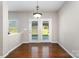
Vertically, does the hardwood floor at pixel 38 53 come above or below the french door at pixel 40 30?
below

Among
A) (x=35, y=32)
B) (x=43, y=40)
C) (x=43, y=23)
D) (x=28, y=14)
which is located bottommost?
(x=43, y=40)

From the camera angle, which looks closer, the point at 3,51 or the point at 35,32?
the point at 3,51

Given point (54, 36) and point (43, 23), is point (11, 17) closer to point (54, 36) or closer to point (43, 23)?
point (43, 23)

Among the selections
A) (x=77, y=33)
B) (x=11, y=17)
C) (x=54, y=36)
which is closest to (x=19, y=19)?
(x=11, y=17)

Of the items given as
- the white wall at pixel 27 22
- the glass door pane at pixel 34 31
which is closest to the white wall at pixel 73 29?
the white wall at pixel 27 22

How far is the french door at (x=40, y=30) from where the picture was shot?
9.39 m

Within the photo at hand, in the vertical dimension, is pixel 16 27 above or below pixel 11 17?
below

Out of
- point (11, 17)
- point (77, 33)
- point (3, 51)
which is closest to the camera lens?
point (77, 33)

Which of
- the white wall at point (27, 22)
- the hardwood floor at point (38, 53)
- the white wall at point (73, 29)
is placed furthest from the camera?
the white wall at point (27, 22)

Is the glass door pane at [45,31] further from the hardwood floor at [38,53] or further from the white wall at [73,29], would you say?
the white wall at [73,29]

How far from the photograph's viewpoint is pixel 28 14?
9.38 meters

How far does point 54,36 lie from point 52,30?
479mm

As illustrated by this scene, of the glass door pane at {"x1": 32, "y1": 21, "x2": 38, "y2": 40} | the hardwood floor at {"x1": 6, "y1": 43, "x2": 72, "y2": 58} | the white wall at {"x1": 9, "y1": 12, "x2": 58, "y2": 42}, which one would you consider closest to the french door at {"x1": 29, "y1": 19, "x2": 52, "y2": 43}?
the glass door pane at {"x1": 32, "y1": 21, "x2": 38, "y2": 40}

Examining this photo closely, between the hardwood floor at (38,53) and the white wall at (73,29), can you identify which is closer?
the white wall at (73,29)
